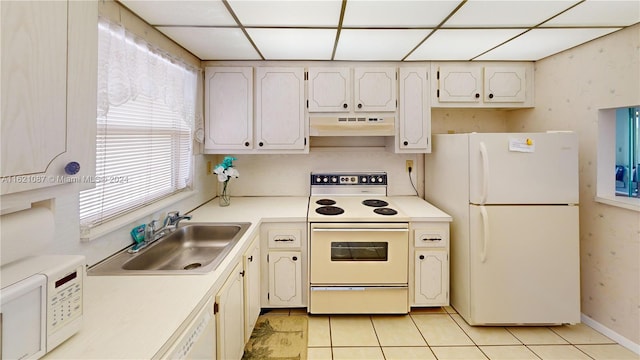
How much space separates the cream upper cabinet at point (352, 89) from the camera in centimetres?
279

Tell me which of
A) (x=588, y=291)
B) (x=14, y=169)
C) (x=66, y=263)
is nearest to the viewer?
(x=14, y=169)

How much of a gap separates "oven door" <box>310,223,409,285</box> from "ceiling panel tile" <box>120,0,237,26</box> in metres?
1.57

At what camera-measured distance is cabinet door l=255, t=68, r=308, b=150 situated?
2797mm

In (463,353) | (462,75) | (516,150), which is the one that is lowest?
(463,353)

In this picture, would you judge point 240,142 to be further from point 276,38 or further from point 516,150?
point 516,150

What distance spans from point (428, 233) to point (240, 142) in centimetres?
183

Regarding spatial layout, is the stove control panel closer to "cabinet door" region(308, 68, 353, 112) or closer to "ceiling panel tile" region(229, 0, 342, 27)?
"cabinet door" region(308, 68, 353, 112)

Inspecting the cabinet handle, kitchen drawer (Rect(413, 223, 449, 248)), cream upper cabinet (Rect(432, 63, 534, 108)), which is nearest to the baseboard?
kitchen drawer (Rect(413, 223, 449, 248))

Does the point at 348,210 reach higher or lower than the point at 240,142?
lower

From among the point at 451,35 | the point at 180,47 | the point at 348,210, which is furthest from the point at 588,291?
the point at 180,47

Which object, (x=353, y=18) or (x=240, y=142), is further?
(x=240, y=142)

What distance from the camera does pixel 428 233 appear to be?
2445mm

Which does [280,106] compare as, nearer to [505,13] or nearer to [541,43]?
[505,13]

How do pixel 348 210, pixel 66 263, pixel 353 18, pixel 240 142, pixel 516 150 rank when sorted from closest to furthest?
pixel 66 263, pixel 353 18, pixel 516 150, pixel 348 210, pixel 240 142
